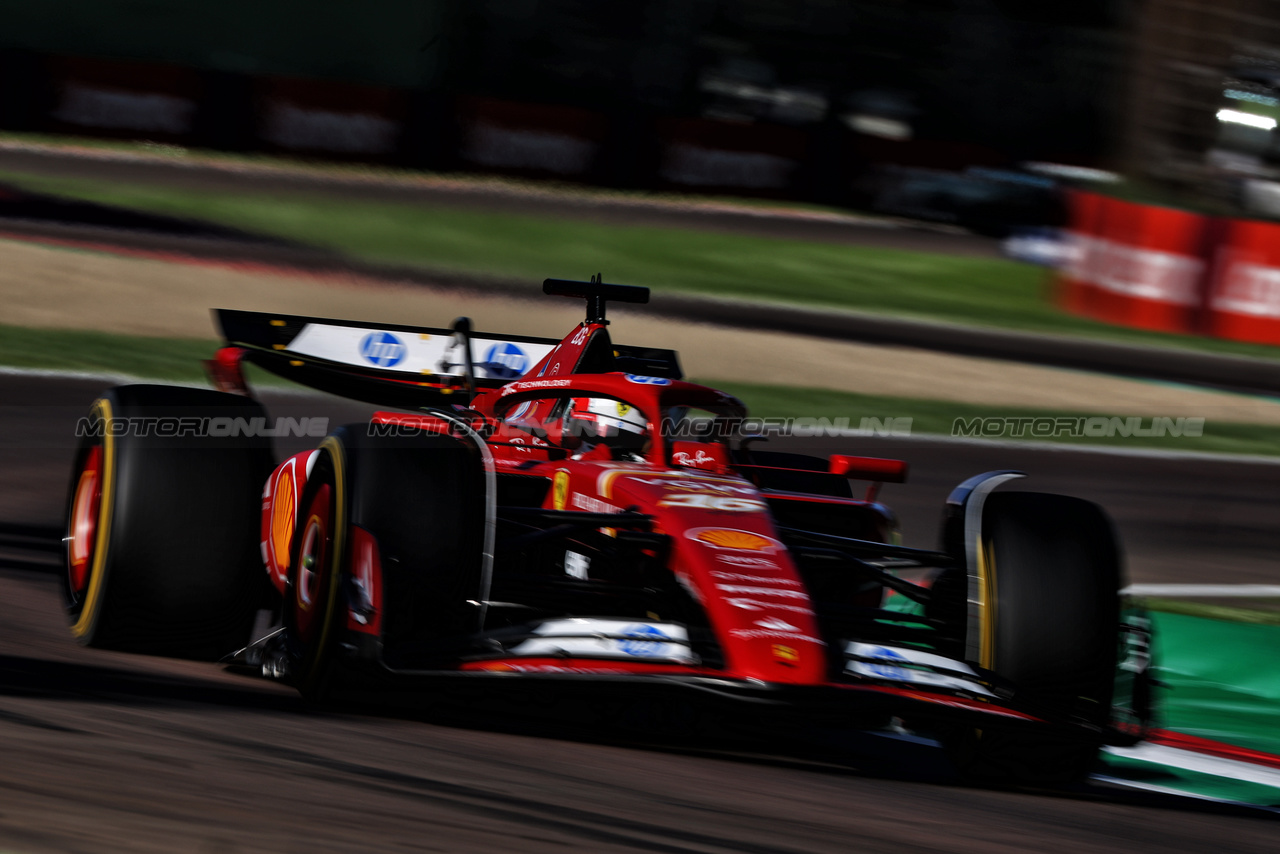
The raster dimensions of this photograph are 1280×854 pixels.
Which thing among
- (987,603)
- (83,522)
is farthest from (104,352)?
(987,603)

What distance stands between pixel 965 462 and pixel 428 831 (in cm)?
765

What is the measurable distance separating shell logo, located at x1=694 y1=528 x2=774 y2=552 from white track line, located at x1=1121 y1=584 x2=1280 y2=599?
381 centimetres

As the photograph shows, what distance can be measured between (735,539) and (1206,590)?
14.2 feet

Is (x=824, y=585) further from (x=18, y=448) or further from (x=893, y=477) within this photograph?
(x=18, y=448)

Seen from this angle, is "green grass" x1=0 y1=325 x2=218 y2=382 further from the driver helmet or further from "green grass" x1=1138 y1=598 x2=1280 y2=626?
"green grass" x1=1138 y1=598 x2=1280 y2=626

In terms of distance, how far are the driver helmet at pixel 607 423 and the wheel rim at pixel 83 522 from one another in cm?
164

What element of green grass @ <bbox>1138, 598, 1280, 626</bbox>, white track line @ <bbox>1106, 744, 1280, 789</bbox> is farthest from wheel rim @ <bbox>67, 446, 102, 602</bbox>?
green grass @ <bbox>1138, 598, 1280, 626</bbox>

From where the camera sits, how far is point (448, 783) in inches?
142

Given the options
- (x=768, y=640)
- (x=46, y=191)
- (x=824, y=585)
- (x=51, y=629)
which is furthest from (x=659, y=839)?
(x=46, y=191)

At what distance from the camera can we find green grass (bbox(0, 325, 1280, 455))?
A: 10.9 meters

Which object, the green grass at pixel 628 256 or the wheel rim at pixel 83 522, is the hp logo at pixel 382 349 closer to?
the wheel rim at pixel 83 522

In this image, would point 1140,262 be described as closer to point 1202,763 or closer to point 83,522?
point 1202,763

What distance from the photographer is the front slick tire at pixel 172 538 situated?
469cm

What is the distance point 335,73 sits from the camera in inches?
913
